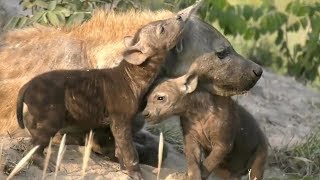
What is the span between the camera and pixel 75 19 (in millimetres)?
7668

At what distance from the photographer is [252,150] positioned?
659cm

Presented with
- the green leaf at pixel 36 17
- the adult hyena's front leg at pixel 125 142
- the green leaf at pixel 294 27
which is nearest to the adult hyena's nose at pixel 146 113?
the adult hyena's front leg at pixel 125 142

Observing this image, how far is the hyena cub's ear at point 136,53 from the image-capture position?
6191mm

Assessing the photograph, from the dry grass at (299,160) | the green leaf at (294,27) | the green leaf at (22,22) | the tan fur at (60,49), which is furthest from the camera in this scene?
the green leaf at (294,27)

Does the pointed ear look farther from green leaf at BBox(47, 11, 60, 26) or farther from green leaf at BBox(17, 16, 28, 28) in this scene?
green leaf at BBox(17, 16, 28, 28)

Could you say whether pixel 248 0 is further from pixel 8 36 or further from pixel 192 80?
pixel 192 80

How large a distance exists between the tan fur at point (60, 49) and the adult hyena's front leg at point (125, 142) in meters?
0.91

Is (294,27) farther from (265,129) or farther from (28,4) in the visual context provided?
(28,4)

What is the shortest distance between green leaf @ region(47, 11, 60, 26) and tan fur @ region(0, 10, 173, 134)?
3.0 inches

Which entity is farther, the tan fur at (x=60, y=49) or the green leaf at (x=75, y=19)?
the green leaf at (x=75, y=19)

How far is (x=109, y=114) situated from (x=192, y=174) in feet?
2.07

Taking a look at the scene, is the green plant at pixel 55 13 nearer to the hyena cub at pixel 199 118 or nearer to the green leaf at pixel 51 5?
the green leaf at pixel 51 5

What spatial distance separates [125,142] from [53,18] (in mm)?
1853

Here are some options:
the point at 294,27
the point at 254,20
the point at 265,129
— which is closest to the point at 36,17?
the point at 265,129
